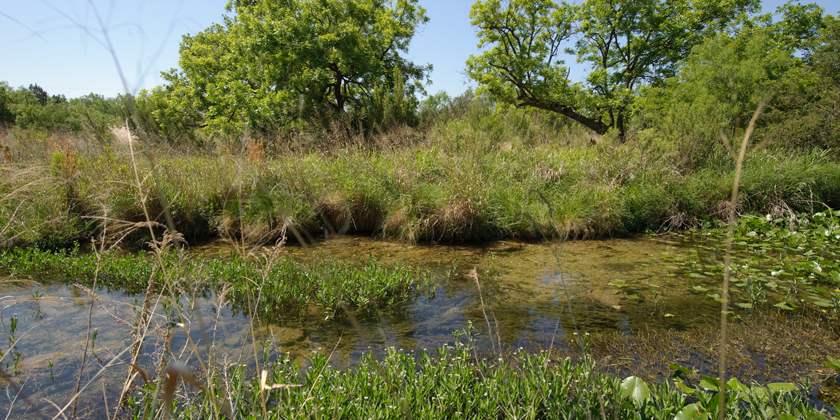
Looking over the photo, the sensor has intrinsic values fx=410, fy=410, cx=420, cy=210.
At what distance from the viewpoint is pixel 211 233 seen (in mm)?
6785

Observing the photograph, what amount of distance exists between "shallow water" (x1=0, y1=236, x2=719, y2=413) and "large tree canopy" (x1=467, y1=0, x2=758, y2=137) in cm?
1607

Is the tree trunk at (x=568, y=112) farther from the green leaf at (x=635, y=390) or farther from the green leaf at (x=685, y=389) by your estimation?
the green leaf at (x=635, y=390)

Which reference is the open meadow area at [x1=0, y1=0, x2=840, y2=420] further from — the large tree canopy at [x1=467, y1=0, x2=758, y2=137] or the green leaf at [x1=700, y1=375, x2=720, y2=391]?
the large tree canopy at [x1=467, y1=0, x2=758, y2=137]

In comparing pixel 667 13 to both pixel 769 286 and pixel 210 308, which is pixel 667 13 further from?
pixel 210 308

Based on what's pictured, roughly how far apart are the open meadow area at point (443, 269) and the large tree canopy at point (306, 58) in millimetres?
4569

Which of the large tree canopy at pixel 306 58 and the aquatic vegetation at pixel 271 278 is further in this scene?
the large tree canopy at pixel 306 58

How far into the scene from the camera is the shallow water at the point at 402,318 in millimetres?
2812

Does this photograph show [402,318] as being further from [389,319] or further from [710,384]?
[710,384]

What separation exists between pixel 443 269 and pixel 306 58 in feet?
50.5

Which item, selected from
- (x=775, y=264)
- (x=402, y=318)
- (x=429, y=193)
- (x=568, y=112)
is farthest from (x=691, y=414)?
(x=568, y=112)

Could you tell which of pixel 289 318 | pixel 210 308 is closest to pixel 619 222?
pixel 289 318

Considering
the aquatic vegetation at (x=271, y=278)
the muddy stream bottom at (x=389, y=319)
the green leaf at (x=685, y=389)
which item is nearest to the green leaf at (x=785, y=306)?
the muddy stream bottom at (x=389, y=319)

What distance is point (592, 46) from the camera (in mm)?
21516

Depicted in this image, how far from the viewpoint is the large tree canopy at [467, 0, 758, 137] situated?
19.8 metres
